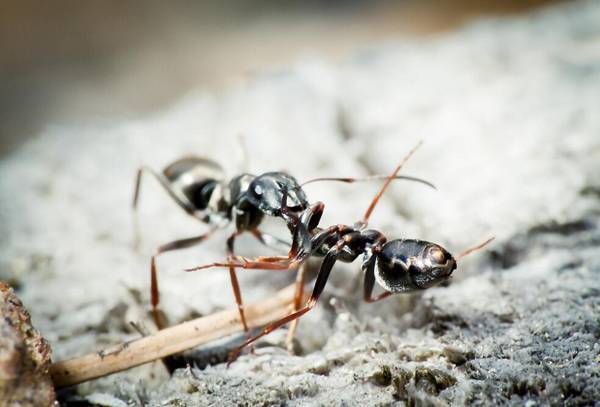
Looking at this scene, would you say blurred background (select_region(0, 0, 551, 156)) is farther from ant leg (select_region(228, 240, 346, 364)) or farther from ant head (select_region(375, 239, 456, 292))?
ant head (select_region(375, 239, 456, 292))

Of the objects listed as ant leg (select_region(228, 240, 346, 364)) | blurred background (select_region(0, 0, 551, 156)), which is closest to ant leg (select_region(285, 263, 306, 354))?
ant leg (select_region(228, 240, 346, 364))

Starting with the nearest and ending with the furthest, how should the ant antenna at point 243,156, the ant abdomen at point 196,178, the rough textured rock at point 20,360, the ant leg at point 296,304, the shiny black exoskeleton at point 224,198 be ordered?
the rough textured rock at point 20,360 → the ant leg at point 296,304 → the shiny black exoskeleton at point 224,198 → the ant abdomen at point 196,178 → the ant antenna at point 243,156

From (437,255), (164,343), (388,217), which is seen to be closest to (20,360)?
(164,343)

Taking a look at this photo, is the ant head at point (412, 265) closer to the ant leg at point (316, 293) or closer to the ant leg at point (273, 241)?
the ant leg at point (316, 293)

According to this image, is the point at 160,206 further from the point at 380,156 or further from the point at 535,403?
the point at 535,403

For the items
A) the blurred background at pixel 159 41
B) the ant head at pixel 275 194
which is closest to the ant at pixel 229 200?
the ant head at pixel 275 194
